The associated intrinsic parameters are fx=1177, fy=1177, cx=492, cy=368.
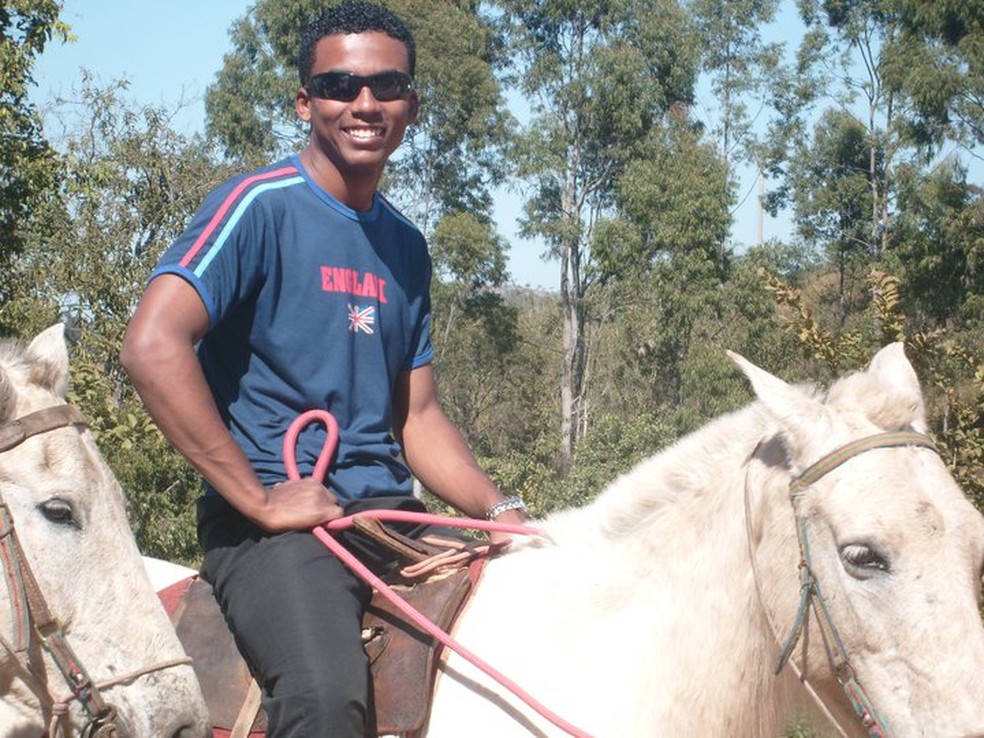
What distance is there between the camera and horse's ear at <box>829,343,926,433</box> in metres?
2.87

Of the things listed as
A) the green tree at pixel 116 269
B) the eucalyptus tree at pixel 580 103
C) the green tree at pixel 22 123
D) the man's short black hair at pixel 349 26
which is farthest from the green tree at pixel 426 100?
the man's short black hair at pixel 349 26

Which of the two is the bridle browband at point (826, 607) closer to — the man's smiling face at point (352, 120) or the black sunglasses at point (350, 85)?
the man's smiling face at point (352, 120)

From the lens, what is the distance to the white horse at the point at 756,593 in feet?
8.55

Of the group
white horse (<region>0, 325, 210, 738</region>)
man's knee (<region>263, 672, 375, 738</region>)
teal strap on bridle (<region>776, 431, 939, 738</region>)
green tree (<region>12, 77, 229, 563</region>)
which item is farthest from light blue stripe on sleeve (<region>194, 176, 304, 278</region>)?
green tree (<region>12, 77, 229, 563</region>)

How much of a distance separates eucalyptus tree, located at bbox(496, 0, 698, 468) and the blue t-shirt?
30.2 m

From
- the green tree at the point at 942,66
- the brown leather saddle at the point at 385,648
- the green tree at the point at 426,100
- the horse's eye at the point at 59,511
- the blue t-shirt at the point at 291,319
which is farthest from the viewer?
the green tree at the point at 426,100

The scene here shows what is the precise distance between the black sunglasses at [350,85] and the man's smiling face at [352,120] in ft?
0.04

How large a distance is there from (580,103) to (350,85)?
105ft

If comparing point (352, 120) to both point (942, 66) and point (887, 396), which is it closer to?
point (887, 396)

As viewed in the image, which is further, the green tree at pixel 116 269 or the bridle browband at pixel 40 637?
the green tree at pixel 116 269

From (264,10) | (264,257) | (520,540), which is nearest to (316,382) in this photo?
(264,257)

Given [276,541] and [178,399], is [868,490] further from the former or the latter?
[178,399]

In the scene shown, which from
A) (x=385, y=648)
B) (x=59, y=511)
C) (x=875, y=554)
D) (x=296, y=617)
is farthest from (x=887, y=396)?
(x=59, y=511)

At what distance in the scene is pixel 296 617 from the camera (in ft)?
9.55
